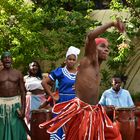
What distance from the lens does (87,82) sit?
257 inches

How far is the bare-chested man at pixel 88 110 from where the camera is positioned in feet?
20.9

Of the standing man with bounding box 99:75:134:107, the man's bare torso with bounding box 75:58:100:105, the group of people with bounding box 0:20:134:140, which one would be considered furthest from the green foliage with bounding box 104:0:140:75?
the man's bare torso with bounding box 75:58:100:105

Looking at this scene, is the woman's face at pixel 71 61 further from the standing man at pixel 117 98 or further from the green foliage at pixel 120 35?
the green foliage at pixel 120 35

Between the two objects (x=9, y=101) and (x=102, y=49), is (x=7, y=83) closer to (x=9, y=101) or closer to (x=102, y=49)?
(x=9, y=101)

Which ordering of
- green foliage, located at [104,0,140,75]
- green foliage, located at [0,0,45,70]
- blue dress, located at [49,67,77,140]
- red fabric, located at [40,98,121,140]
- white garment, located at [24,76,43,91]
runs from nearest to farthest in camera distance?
red fabric, located at [40,98,121,140], blue dress, located at [49,67,77,140], white garment, located at [24,76,43,91], green foliage, located at [0,0,45,70], green foliage, located at [104,0,140,75]

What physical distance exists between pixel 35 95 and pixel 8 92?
1653mm

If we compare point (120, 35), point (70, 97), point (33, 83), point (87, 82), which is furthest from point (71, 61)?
point (120, 35)

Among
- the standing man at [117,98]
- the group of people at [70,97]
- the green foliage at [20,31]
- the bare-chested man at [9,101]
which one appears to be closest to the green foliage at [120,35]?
the green foliage at [20,31]

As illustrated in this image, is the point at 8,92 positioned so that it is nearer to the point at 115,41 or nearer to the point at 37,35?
the point at 37,35

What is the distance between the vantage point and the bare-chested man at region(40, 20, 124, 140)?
6.38m

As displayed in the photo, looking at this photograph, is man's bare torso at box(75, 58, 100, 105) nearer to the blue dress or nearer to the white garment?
the blue dress

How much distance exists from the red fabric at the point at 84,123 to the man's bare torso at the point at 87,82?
0.08 meters

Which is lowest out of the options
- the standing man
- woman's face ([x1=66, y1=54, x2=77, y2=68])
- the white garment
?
the standing man

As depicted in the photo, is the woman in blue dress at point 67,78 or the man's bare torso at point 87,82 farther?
the woman in blue dress at point 67,78
